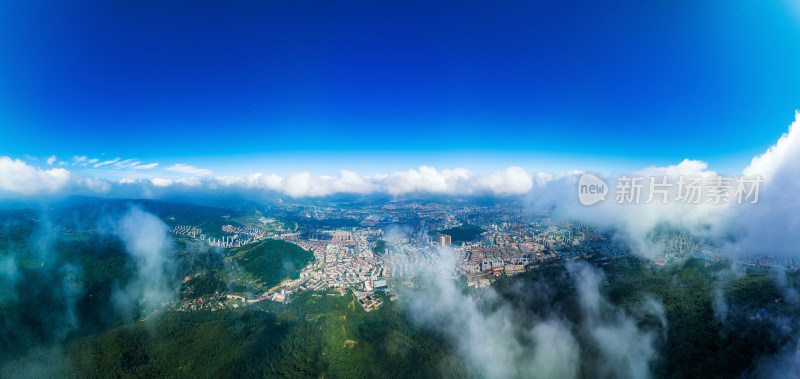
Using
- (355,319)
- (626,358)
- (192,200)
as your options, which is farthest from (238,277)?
(192,200)

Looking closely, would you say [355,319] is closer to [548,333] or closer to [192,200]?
[548,333]

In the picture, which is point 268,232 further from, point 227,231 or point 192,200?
point 192,200

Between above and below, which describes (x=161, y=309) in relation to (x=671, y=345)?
below

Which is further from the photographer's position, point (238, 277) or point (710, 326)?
point (238, 277)

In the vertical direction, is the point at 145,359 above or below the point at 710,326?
below

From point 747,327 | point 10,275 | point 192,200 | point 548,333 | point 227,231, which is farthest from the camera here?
point 192,200

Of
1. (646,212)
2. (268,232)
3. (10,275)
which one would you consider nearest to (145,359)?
(10,275)

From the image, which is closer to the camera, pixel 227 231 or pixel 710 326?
pixel 710 326

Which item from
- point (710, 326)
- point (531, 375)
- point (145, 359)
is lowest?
point (531, 375)

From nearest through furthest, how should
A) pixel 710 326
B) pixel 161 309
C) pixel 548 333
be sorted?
pixel 710 326
pixel 548 333
pixel 161 309
